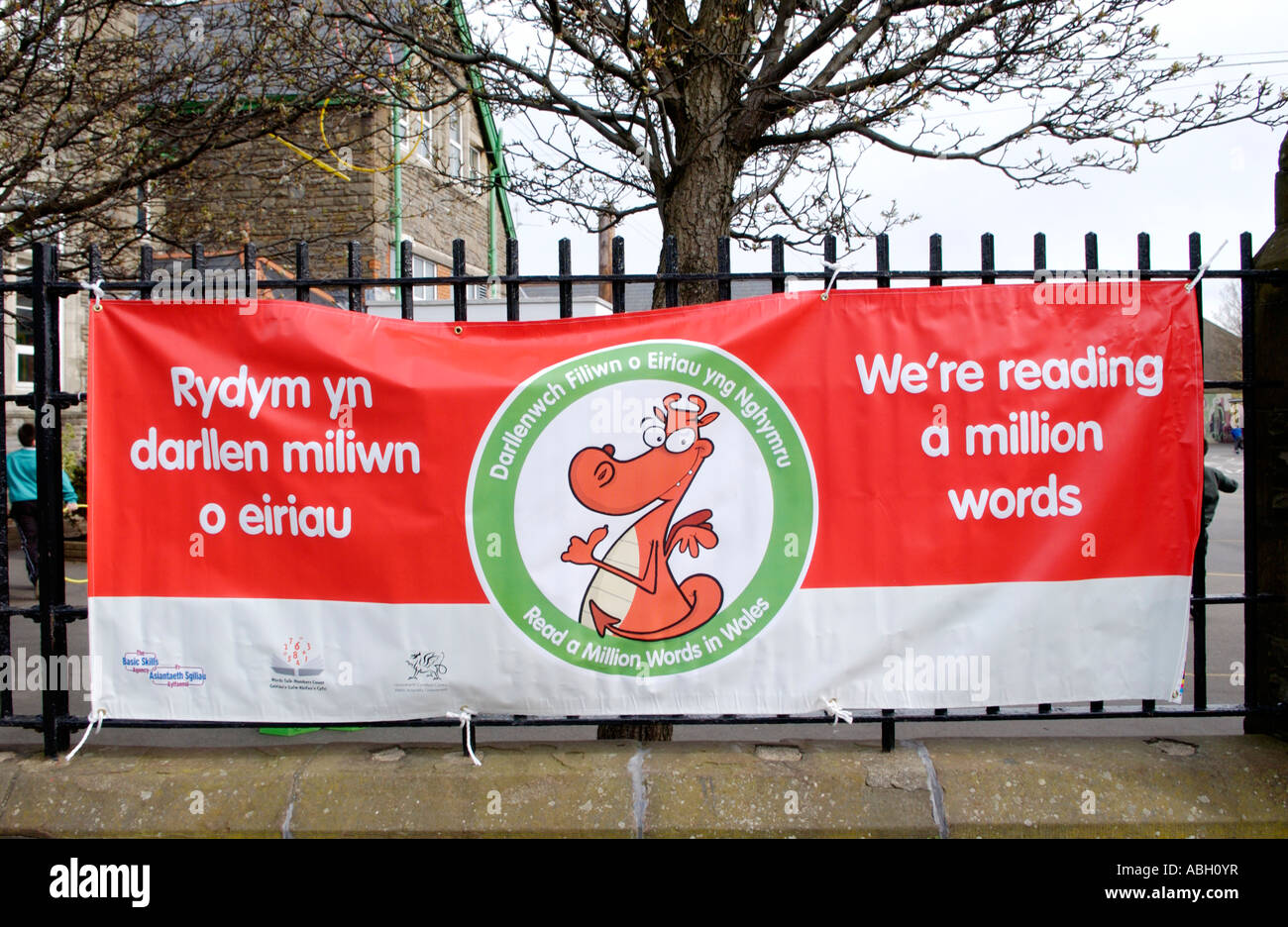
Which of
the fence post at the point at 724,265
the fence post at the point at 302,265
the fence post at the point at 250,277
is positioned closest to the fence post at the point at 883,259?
the fence post at the point at 724,265

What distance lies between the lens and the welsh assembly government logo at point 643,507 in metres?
2.98

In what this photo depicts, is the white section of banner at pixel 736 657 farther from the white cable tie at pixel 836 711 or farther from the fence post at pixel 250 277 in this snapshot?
the fence post at pixel 250 277

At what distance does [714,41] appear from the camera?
439 cm

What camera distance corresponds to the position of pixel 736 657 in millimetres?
2977

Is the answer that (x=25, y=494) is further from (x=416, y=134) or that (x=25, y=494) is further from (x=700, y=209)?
(x=700, y=209)

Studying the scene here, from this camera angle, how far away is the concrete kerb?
2836 mm

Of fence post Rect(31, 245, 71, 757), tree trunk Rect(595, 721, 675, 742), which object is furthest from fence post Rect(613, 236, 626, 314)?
fence post Rect(31, 245, 71, 757)

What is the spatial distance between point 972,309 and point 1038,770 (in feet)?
5.07

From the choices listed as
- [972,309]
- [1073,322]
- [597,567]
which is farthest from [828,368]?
[597,567]

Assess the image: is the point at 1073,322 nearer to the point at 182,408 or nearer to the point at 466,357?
the point at 466,357

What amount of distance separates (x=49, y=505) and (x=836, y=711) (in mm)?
2799

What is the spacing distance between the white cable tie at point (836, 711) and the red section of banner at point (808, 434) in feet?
1.31

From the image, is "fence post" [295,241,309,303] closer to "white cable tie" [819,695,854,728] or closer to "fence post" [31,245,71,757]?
"fence post" [31,245,71,757]

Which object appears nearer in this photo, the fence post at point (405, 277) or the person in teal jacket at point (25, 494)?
the fence post at point (405, 277)
